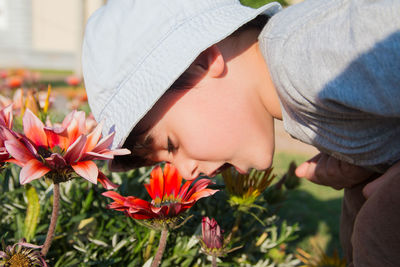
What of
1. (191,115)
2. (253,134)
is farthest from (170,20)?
(253,134)

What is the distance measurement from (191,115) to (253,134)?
0.54 feet

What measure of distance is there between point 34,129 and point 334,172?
2.73 feet

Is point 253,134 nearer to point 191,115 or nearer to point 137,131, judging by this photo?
point 191,115

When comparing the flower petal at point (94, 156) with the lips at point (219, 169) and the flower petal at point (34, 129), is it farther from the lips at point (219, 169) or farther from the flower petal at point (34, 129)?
the lips at point (219, 169)

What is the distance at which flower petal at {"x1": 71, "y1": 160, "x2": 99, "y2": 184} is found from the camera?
33.7 inches

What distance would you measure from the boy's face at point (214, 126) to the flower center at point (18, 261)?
0.43m

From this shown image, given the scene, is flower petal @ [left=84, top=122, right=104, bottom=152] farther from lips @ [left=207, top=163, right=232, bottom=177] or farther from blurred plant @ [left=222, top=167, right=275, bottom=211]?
blurred plant @ [left=222, top=167, right=275, bottom=211]

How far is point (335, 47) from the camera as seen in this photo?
90 centimetres

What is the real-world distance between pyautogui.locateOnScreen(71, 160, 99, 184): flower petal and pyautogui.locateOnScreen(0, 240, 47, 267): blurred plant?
0.18m

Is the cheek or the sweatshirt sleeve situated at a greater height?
the sweatshirt sleeve

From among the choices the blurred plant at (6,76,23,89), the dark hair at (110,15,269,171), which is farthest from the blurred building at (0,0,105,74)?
the dark hair at (110,15,269,171)

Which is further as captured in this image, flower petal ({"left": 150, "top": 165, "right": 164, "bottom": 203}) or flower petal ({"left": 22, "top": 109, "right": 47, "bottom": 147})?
flower petal ({"left": 150, "top": 165, "right": 164, "bottom": 203})

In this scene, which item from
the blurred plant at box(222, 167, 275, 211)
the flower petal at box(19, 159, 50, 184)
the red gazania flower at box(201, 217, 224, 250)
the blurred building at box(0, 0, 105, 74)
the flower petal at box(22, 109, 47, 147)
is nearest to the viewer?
the flower petal at box(19, 159, 50, 184)

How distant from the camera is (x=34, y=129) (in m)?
0.93
